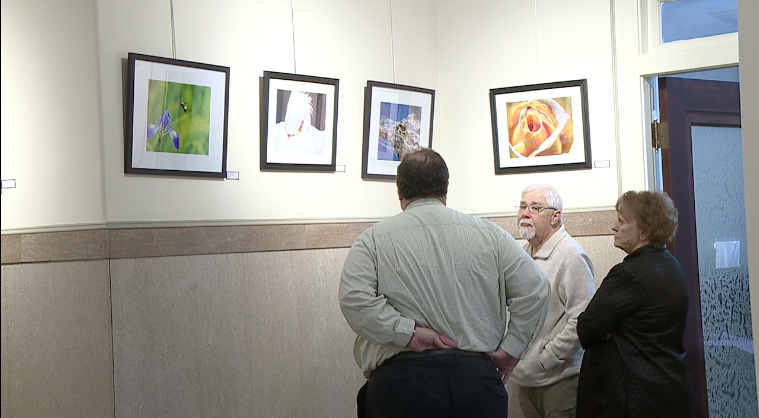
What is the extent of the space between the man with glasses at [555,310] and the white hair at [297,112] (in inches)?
62.1

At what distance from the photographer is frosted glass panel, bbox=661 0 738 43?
5082 millimetres

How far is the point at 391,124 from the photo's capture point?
5652mm

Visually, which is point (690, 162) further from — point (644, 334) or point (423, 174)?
point (423, 174)

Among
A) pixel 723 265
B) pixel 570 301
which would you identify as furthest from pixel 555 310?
pixel 723 265

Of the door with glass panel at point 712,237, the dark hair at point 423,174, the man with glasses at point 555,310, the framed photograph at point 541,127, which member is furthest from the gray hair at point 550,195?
the dark hair at point 423,174

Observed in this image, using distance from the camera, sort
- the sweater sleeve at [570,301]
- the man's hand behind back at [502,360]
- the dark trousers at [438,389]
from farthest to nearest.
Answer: the sweater sleeve at [570,301] → the man's hand behind back at [502,360] → the dark trousers at [438,389]

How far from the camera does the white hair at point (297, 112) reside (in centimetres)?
496

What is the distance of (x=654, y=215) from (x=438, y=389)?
1625 mm

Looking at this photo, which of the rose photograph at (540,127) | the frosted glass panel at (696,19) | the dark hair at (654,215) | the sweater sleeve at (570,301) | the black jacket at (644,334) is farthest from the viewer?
the rose photograph at (540,127)

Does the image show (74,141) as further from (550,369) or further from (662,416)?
(662,416)

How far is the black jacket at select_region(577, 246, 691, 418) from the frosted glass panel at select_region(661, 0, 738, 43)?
199 cm

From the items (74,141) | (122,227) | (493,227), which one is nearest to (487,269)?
(493,227)

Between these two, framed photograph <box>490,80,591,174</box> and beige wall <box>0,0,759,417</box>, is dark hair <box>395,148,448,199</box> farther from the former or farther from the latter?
framed photograph <box>490,80,591,174</box>

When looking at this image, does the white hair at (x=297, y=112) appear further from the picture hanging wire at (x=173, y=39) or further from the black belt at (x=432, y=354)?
the black belt at (x=432, y=354)
